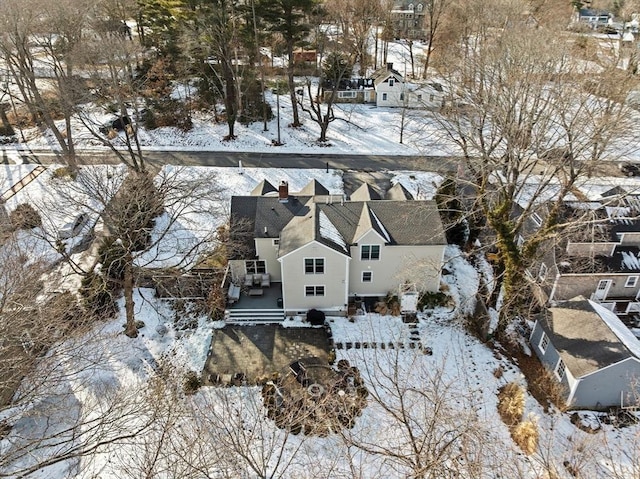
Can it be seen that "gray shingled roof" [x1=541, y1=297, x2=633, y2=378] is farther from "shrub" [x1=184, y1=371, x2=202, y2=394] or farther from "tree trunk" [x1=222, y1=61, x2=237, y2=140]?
"tree trunk" [x1=222, y1=61, x2=237, y2=140]

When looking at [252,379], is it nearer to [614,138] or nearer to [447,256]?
[447,256]

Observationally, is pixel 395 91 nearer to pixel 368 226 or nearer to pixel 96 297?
pixel 368 226

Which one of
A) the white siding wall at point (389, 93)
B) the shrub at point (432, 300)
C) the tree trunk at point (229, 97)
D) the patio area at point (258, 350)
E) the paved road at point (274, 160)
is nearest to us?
the patio area at point (258, 350)

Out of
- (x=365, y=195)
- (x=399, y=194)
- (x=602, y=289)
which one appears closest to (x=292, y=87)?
(x=365, y=195)

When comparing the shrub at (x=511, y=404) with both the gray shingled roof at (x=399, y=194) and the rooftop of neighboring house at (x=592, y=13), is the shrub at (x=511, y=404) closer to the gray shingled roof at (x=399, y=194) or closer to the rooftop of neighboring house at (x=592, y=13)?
the gray shingled roof at (x=399, y=194)

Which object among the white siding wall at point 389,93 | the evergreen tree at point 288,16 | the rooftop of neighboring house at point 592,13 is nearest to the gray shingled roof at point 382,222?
the evergreen tree at point 288,16
